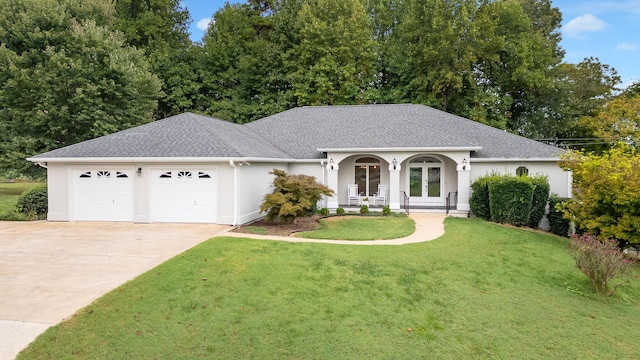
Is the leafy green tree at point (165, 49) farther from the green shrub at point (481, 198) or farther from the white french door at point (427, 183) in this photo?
the green shrub at point (481, 198)

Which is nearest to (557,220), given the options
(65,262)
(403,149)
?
(403,149)

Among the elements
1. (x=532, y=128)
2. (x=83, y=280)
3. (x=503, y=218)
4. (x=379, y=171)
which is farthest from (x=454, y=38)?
(x=83, y=280)

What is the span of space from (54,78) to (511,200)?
79.3 feet

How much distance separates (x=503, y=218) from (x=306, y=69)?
66.0 ft

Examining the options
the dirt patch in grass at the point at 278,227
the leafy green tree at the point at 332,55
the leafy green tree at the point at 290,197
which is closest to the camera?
the dirt patch in grass at the point at 278,227

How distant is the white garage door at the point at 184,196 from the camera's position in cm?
1291

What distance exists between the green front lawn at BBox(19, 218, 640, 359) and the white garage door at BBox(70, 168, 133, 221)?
243 inches

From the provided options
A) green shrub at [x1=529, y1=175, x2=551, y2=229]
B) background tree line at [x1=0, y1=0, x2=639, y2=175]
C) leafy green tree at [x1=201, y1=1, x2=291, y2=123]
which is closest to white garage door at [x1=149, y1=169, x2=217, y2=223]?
background tree line at [x1=0, y1=0, x2=639, y2=175]

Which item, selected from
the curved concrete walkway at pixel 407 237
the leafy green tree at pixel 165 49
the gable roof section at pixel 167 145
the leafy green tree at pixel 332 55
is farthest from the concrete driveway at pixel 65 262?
the leafy green tree at pixel 165 49

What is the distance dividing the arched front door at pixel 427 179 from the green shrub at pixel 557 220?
5.07 m

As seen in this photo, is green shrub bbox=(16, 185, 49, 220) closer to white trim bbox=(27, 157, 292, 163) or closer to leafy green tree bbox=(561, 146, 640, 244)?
white trim bbox=(27, 157, 292, 163)

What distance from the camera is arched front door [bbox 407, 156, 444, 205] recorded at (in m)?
18.0

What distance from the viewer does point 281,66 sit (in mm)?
30188

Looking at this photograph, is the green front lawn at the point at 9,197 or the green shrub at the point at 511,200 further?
the green front lawn at the point at 9,197
